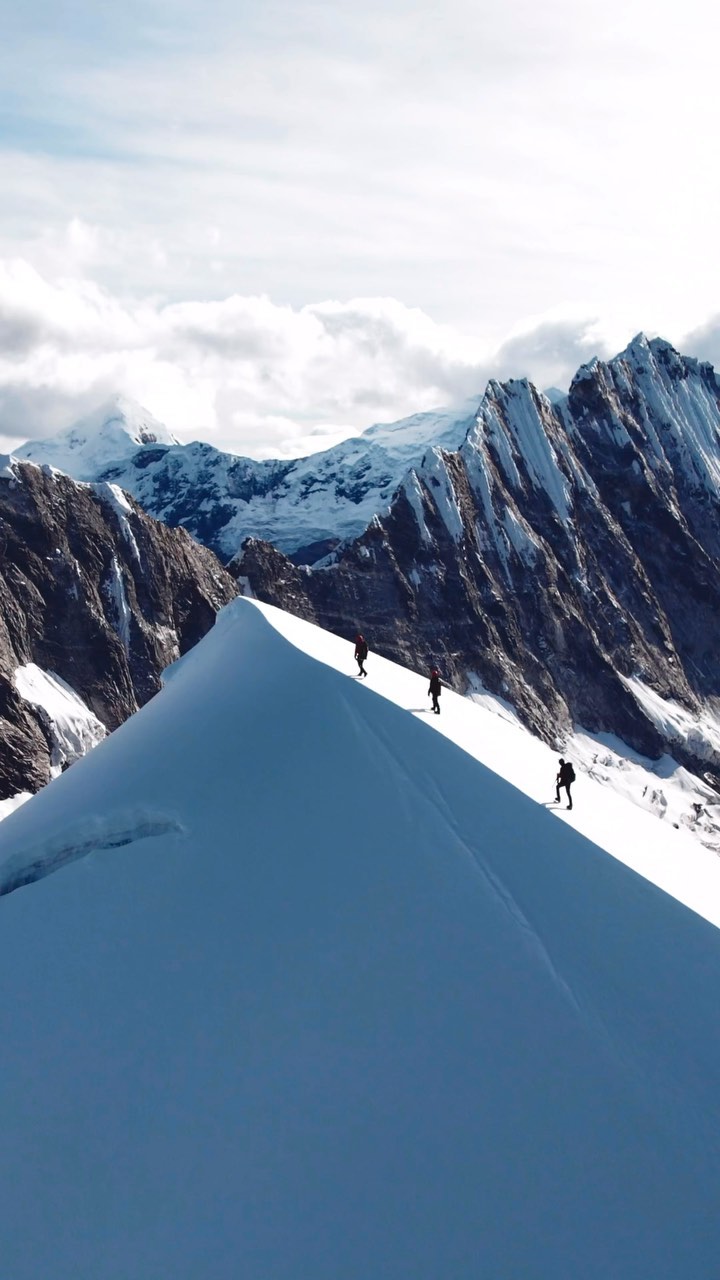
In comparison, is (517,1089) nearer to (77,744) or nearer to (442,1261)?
(442,1261)

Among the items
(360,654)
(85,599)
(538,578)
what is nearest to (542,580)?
(538,578)

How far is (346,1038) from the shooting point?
615 inches

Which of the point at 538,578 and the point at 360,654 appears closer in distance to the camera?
the point at 360,654

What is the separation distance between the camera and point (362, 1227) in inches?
528

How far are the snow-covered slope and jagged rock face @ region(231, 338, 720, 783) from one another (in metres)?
118

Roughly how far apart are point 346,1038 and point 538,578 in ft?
516

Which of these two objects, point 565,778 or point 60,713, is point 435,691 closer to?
point 565,778

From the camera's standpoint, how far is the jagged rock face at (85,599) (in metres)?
105

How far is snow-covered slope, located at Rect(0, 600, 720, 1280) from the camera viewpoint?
13453 mm

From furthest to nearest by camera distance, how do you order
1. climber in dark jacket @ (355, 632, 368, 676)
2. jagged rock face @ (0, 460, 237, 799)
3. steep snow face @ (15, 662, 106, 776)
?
1. jagged rock face @ (0, 460, 237, 799)
2. steep snow face @ (15, 662, 106, 776)
3. climber in dark jacket @ (355, 632, 368, 676)

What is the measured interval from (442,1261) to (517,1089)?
264 cm

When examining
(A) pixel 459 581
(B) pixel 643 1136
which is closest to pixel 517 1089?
(B) pixel 643 1136

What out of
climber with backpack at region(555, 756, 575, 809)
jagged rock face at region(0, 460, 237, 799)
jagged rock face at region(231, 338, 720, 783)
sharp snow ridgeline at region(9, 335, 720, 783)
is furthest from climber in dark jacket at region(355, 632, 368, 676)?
sharp snow ridgeline at region(9, 335, 720, 783)

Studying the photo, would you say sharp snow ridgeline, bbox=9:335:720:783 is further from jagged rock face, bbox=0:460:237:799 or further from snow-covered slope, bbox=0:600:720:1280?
snow-covered slope, bbox=0:600:720:1280
